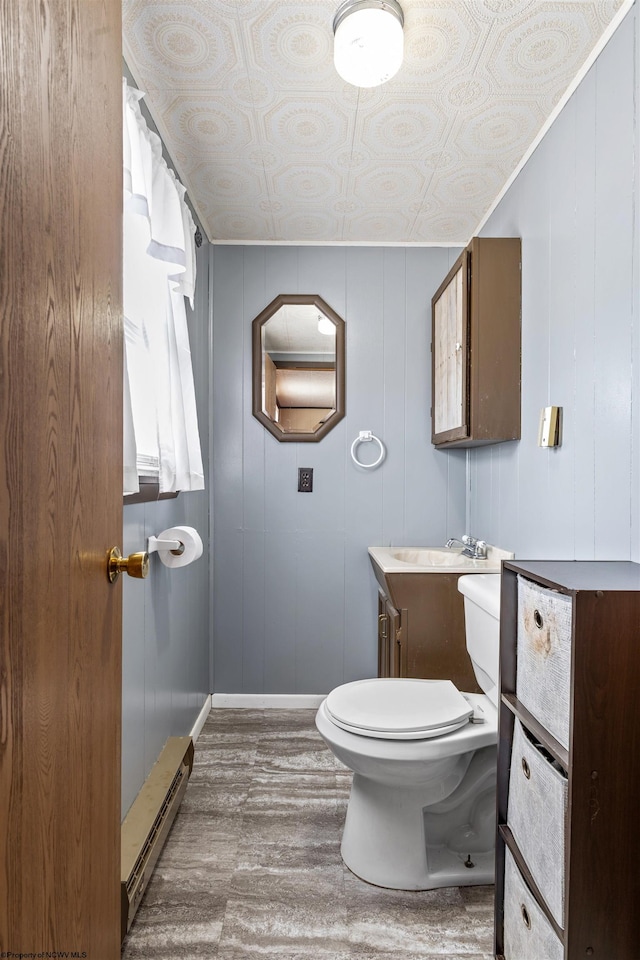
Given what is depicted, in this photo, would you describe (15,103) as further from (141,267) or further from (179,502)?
(179,502)

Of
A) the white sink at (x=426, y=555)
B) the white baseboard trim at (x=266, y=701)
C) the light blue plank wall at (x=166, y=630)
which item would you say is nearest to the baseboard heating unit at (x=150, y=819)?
the light blue plank wall at (x=166, y=630)

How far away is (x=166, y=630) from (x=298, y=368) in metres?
1.46

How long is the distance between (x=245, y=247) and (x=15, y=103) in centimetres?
247

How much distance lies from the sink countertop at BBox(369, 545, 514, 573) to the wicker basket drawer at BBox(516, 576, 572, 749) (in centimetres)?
69

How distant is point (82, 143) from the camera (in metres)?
0.80

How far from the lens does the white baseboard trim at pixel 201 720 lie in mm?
2566

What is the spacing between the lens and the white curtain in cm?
150

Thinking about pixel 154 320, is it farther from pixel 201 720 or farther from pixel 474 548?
pixel 201 720

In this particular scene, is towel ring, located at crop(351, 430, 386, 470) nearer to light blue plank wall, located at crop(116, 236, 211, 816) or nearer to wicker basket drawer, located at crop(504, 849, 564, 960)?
light blue plank wall, located at crop(116, 236, 211, 816)

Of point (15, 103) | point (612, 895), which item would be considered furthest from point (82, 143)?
point (612, 895)

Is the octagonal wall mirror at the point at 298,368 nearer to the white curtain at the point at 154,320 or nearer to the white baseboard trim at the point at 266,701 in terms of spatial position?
the white curtain at the point at 154,320

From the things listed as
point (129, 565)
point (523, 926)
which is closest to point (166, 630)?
point (129, 565)

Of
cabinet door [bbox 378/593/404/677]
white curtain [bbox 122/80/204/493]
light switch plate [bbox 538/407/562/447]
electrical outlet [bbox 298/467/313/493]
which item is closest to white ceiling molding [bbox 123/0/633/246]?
white curtain [bbox 122/80/204/493]

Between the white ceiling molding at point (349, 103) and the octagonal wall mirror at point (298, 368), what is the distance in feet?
1.41
